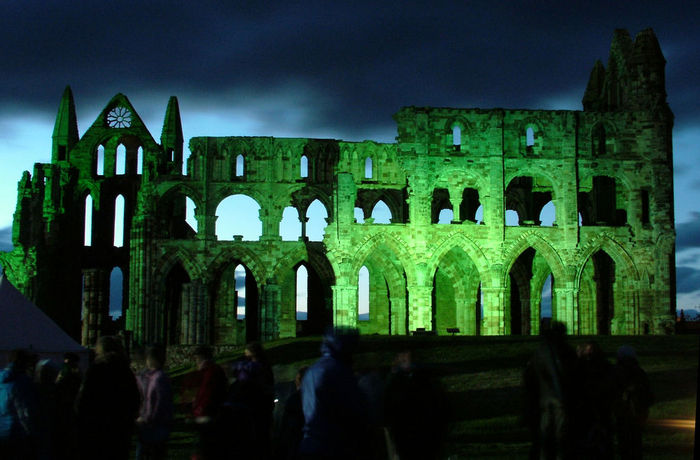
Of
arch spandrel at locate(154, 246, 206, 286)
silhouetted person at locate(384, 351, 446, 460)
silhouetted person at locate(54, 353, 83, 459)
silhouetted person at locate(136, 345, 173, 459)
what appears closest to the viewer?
silhouetted person at locate(384, 351, 446, 460)

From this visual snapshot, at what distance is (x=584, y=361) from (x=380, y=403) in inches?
93.4

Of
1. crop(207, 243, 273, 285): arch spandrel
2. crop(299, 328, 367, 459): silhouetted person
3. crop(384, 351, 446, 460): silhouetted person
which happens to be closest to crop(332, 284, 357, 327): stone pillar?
crop(207, 243, 273, 285): arch spandrel

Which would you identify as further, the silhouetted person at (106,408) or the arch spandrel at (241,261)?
the arch spandrel at (241,261)

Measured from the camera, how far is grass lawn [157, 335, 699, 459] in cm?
1812

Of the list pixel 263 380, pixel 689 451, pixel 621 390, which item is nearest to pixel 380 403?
pixel 263 380

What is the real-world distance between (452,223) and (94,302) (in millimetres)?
19373

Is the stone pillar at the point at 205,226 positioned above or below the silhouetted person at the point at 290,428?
above

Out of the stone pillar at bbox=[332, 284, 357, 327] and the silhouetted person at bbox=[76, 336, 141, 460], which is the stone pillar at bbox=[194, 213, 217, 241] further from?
the silhouetted person at bbox=[76, 336, 141, 460]

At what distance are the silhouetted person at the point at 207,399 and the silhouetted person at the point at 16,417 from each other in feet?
5.50

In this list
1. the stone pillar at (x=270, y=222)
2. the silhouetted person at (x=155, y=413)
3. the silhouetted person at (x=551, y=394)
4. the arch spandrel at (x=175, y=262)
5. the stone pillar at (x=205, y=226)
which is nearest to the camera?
the silhouetted person at (x=551, y=394)

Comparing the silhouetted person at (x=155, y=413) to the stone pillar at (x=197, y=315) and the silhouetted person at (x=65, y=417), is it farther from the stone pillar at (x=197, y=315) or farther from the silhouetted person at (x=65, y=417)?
the stone pillar at (x=197, y=315)

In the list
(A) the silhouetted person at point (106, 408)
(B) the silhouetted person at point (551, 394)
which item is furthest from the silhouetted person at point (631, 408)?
(A) the silhouetted person at point (106, 408)

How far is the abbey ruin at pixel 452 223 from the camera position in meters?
46.3

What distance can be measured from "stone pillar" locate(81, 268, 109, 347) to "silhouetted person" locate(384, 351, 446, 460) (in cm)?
4511
